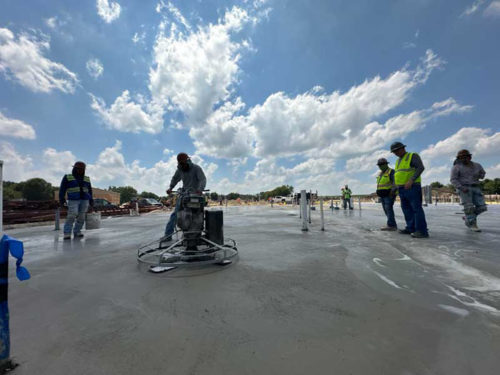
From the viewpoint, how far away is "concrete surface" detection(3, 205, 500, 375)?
3.31 ft

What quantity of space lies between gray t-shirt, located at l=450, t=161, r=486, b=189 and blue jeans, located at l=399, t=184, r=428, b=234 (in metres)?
1.43

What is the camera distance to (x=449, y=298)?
157 cm

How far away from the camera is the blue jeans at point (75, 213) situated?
4.69 m

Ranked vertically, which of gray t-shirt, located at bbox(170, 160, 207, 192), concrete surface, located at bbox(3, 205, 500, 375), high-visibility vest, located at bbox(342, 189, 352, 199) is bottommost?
concrete surface, located at bbox(3, 205, 500, 375)

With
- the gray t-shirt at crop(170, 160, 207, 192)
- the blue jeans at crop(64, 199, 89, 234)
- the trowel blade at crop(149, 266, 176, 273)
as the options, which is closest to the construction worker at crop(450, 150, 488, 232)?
the gray t-shirt at crop(170, 160, 207, 192)

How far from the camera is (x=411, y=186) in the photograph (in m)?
4.07

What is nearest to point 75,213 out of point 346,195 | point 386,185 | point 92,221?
point 92,221

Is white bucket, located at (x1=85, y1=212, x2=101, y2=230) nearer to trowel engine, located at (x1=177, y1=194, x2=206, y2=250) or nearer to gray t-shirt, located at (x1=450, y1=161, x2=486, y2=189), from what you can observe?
trowel engine, located at (x1=177, y1=194, x2=206, y2=250)

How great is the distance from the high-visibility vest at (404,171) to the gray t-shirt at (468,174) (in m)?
1.44

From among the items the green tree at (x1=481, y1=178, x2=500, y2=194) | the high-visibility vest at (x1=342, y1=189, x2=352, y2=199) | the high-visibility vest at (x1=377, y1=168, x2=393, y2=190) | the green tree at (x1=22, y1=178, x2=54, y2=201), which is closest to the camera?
the high-visibility vest at (x1=377, y1=168, x2=393, y2=190)

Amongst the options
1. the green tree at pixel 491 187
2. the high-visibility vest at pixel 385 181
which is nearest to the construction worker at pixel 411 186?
the high-visibility vest at pixel 385 181

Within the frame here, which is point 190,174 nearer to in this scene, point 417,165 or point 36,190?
point 417,165

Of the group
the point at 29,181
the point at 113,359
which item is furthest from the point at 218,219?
the point at 29,181

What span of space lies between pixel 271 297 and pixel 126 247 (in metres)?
3.14
